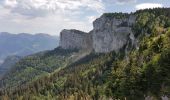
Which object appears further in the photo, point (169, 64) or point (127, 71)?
point (127, 71)

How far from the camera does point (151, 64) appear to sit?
4203 inches

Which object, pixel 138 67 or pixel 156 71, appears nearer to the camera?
pixel 156 71

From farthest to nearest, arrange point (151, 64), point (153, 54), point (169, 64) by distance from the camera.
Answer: point (153, 54) < point (151, 64) < point (169, 64)

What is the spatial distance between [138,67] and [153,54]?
536 centimetres

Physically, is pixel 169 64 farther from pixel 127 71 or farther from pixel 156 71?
pixel 127 71

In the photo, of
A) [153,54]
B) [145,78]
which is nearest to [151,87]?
[145,78]

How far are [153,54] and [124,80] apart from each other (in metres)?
10.3

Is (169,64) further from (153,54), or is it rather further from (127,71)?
(127,71)

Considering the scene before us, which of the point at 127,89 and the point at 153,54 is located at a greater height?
the point at 153,54

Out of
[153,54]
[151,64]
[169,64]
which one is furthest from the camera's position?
[153,54]

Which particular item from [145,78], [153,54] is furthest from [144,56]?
[145,78]

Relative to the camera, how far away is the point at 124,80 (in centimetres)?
11581

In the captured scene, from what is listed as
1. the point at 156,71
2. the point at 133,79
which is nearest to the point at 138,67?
the point at 133,79

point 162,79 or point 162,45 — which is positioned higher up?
point 162,45
